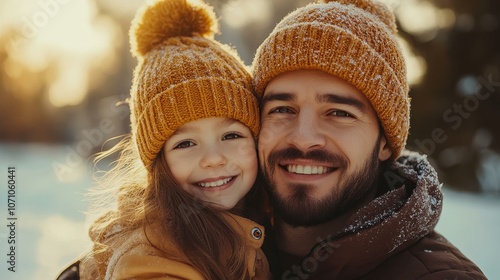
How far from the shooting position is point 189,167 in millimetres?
2623

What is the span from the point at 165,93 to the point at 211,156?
1.28 feet

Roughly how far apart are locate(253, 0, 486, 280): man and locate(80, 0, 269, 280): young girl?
0.57 ft

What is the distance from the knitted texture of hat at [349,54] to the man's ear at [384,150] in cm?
4

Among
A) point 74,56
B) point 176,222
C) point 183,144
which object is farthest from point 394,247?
point 74,56

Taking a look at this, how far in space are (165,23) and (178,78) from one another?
17.7 inches

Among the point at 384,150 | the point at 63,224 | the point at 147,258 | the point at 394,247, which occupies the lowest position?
the point at 63,224

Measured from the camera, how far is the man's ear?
2789 millimetres

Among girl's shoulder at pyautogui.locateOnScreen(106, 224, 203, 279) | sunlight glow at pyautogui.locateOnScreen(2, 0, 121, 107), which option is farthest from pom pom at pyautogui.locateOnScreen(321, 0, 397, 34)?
sunlight glow at pyautogui.locateOnScreen(2, 0, 121, 107)

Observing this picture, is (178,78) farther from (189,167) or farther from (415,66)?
(415,66)

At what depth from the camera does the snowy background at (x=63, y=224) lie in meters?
5.69

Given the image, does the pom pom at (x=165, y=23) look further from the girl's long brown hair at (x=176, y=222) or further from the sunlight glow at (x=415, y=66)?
the sunlight glow at (x=415, y=66)

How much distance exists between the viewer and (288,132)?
2.65m

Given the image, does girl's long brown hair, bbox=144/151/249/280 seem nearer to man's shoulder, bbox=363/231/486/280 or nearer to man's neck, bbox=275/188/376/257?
man's neck, bbox=275/188/376/257

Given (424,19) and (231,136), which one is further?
(424,19)
